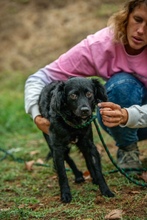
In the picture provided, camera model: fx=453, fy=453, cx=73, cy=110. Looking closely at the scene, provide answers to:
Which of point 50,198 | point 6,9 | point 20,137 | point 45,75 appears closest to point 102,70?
point 45,75

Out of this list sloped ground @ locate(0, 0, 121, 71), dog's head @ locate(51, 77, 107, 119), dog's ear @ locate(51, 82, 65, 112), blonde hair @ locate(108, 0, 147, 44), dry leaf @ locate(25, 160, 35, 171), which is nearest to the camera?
dog's head @ locate(51, 77, 107, 119)

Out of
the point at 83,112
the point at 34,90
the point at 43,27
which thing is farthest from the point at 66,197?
the point at 43,27

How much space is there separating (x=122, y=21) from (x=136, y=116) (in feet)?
2.67

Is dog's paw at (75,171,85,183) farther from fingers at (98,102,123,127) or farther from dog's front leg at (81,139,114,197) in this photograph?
fingers at (98,102,123,127)

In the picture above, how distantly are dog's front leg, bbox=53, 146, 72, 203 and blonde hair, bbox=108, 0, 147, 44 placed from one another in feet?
3.21

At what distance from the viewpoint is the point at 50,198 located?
134 inches

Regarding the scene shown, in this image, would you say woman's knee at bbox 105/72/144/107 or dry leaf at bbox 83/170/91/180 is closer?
woman's knee at bbox 105/72/144/107

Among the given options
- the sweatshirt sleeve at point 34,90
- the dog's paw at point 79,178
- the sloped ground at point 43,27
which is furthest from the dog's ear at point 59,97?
the sloped ground at point 43,27

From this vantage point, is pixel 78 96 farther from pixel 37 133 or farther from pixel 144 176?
pixel 37 133

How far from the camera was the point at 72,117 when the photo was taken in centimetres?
324

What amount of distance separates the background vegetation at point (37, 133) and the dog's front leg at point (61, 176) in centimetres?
6

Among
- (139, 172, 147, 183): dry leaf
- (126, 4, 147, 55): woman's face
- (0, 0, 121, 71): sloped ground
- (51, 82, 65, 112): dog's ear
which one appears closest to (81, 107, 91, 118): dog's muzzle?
(51, 82, 65, 112): dog's ear

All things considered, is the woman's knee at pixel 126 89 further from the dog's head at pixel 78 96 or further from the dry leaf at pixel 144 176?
the dry leaf at pixel 144 176

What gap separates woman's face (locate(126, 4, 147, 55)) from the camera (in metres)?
3.32
